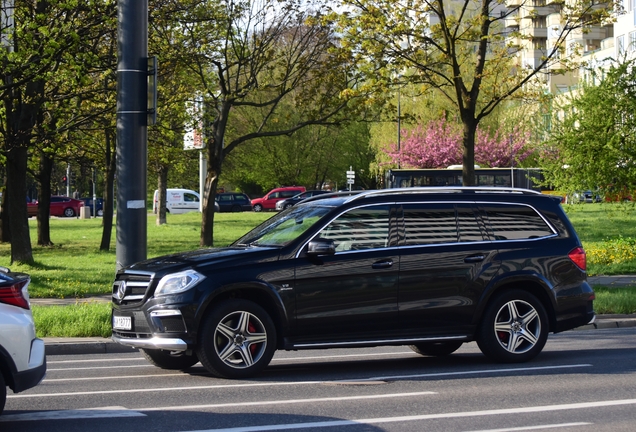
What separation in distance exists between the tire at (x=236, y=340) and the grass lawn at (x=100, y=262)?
404 cm

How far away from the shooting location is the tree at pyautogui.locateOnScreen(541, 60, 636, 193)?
24.2 meters

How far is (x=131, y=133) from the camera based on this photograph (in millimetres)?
12438

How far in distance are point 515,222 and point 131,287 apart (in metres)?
4.12

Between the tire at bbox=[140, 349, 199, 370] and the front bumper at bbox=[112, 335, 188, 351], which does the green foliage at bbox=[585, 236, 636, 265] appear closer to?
the tire at bbox=[140, 349, 199, 370]

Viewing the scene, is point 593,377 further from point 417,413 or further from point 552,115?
point 552,115

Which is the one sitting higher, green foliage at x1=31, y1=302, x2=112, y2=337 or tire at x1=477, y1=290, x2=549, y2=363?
tire at x1=477, y1=290, x2=549, y2=363

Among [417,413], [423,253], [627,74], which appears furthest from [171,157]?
[417,413]

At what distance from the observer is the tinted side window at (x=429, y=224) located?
33.1 feet

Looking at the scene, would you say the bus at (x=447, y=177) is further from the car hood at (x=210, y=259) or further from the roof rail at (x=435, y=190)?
the car hood at (x=210, y=259)

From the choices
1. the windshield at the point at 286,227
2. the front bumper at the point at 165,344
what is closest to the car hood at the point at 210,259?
the windshield at the point at 286,227

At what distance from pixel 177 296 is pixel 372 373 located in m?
2.15

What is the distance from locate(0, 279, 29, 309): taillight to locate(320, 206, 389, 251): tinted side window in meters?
3.48

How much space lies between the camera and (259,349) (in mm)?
9266

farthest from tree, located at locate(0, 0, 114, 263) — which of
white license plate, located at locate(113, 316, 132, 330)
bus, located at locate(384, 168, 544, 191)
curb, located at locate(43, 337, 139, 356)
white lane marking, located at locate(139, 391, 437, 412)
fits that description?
bus, located at locate(384, 168, 544, 191)
